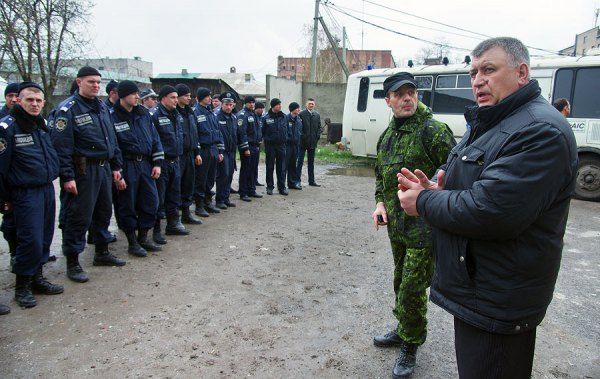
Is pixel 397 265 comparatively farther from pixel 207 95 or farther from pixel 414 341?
pixel 207 95

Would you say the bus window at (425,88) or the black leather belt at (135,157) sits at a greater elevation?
the bus window at (425,88)

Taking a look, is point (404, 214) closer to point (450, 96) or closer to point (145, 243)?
point (145, 243)

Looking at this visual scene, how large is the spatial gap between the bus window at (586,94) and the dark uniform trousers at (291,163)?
5.93 m

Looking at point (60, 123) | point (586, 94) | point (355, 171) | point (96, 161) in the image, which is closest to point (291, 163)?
point (355, 171)

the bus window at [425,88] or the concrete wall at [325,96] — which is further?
the concrete wall at [325,96]

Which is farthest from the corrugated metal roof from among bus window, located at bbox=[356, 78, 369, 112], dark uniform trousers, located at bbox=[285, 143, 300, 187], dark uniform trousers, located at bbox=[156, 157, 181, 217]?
dark uniform trousers, located at bbox=[156, 157, 181, 217]

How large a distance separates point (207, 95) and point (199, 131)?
2.39ft

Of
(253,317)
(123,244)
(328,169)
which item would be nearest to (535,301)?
(253,317)

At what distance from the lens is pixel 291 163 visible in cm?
991

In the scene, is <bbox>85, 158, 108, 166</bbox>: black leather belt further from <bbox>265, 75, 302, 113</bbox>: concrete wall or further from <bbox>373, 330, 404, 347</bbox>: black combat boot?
<bbox>265, 75, 302, 113</bbox>: concrete wall

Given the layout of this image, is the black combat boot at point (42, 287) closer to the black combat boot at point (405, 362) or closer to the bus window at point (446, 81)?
the black combat boot at point (405, 362)

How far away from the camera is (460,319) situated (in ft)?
5.84

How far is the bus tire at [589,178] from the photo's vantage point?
8789 mm

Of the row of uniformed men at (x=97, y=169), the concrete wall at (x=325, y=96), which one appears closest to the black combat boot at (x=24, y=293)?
the row of uniformed men at (x=97, y=169)
